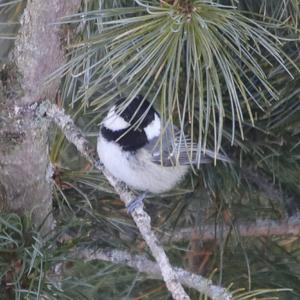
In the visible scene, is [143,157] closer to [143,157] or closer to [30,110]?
[143,157]

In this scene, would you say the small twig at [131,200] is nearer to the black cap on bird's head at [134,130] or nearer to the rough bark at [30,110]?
the rough bark at [30,110]

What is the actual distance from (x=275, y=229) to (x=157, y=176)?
0.83ft

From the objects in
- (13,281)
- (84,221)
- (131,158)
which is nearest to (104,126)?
(131,158)

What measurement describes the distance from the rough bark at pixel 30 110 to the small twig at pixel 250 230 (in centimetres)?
27

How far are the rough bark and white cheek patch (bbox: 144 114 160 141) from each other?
0.97 feet

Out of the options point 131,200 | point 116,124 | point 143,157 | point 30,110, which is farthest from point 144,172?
point 30,110

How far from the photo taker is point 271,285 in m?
1.28

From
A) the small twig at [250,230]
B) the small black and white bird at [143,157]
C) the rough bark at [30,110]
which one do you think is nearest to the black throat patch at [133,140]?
the small black and white bird at [143,157]

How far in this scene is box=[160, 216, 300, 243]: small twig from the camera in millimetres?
1188

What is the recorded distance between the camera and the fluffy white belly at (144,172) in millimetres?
1305

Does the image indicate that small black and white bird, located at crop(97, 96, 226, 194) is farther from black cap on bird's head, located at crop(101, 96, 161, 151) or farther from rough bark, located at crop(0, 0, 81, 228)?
rough bark, located at crop(0, 0, 81, 228)

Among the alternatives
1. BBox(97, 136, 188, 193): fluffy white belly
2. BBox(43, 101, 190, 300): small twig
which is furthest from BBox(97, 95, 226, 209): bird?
BBox(43, 101, 190, 300): small twig

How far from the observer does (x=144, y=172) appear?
1352 mm

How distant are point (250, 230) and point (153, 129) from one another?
0.78 ft
